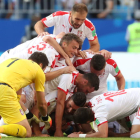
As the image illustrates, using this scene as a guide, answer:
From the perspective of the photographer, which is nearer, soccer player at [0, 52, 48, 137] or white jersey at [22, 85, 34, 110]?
soccer player at [0, 52, 48, 137]

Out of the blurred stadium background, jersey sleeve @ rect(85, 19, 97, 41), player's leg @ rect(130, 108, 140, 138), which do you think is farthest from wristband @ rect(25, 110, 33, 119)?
the blurred stadium background

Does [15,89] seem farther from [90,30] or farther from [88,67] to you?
[90,30]

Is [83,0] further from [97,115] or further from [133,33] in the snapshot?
[97,115]

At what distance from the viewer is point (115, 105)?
6.08 metres

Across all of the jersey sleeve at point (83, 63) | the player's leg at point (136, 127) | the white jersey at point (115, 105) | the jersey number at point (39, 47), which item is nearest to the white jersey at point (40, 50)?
the jersey number at point (39, 47)

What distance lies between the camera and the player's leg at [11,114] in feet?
18.1

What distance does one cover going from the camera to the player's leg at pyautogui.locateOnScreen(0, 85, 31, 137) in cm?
553

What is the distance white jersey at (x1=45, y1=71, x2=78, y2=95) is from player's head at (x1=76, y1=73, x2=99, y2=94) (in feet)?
0.41

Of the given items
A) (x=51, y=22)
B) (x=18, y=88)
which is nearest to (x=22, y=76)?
(x=18, y=88)

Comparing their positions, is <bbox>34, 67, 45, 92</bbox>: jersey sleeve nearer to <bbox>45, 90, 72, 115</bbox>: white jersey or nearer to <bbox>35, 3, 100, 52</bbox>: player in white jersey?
<bbox>45, 90, 72, 115</bbox>: white jersey

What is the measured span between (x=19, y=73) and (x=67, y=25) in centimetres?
240

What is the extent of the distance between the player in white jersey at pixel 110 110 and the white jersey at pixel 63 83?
0.53 meters

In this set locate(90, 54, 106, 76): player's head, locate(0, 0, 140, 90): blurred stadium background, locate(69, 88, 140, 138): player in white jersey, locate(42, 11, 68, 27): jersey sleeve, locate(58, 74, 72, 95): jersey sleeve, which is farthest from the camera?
locate(0, 0, 140, 90): blurred stadium background

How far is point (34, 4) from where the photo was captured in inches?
537
